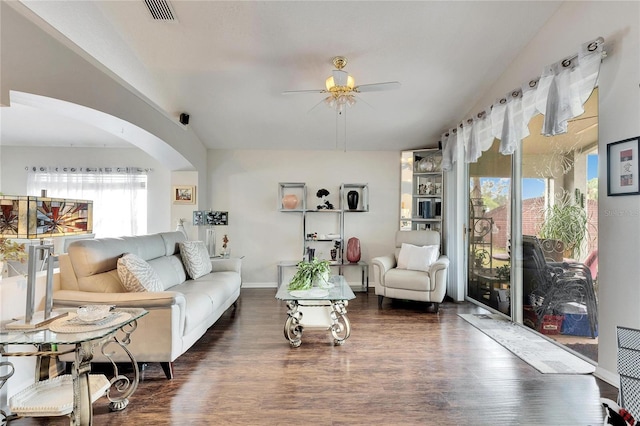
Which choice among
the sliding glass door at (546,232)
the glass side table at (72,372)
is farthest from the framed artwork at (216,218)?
the sliding glass door at (546,232)

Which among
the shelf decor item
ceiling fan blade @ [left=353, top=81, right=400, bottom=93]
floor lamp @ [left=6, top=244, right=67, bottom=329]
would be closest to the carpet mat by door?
the shelf decor item

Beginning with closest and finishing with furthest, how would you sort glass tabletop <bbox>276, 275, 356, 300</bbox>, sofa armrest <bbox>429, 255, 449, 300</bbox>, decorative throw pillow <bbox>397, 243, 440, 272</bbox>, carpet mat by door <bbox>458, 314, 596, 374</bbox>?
carpet mat by door <bbox>458, 314, 596, 374</bbox> → glass tabletop <bbox>276, 275, 356, 300</bbox> → sofa armrest <bbox>429, 255, 449, 300</bbox> → decorative throw pillow <bbox>397, 243, 440, 272</bbox>

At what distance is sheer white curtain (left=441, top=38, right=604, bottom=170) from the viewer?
242 cm

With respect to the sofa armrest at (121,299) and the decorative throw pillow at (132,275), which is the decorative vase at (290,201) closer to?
the decorative throw pillow at (132,275)

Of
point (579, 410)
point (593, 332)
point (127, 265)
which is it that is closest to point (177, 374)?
point (127, 265)

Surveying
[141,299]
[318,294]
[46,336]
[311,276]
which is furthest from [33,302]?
[311,276]

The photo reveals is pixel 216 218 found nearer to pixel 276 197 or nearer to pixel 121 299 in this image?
pixel 276 197

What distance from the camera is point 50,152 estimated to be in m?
5.39

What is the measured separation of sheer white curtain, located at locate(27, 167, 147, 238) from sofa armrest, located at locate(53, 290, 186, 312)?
10.8 ft

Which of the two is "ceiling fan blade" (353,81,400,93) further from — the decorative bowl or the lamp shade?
the decorative bowl

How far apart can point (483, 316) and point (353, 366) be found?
2.15 metres

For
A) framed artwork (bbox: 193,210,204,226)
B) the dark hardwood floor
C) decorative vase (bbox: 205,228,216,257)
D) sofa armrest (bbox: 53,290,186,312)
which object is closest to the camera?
the dark hardwood floor

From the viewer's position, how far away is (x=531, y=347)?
2934mm

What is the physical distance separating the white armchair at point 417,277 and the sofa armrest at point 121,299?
105 inches
